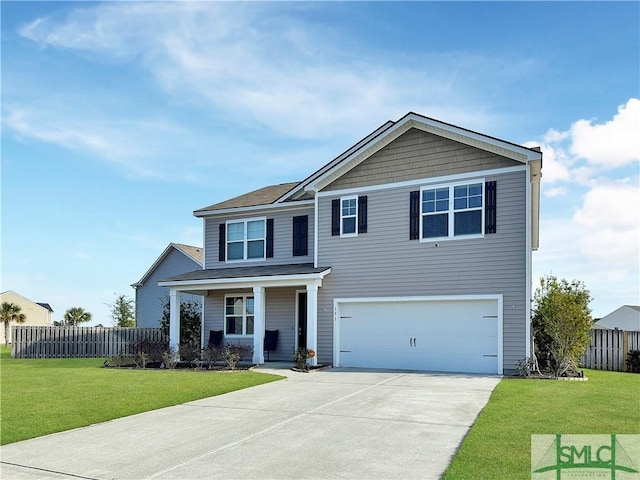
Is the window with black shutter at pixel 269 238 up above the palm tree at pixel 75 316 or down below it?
above

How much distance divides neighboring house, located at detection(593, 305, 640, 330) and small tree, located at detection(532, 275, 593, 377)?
2904 centimetres

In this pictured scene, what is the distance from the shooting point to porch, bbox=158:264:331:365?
1869 cm

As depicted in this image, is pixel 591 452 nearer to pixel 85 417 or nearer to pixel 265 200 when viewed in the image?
pixel 85 417

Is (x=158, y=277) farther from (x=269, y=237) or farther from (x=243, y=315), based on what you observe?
(x=269, y=237)

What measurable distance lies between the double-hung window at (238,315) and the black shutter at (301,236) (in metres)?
2.63

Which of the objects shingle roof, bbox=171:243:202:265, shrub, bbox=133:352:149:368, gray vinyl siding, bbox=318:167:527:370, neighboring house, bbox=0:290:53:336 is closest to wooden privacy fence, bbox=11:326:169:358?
shrub, bbox=133:352:149:368

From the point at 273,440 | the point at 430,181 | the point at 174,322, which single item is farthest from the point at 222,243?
the point at 273,440

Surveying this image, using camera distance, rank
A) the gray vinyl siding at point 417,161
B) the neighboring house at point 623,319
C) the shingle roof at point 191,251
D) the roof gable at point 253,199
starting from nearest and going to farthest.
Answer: the gray vinyl siding at point 417,161 < the roof gable at point 253,199 < the shingle roof at point 191,251 < the neighboring house at point 623,319

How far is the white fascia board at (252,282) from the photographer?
1848cm

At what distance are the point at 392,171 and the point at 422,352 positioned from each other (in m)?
5.59

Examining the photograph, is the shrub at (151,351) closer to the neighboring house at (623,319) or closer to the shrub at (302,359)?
the shrub at (302,359)

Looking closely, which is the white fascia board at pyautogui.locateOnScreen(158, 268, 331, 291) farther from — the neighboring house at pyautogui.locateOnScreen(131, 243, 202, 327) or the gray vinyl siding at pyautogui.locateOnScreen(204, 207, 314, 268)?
the neighboring house at pyautogui.locateOnScreen(131, 243, 202, 327)

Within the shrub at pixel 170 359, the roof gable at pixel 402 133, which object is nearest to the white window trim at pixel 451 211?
the roof gable at pixel 402 133

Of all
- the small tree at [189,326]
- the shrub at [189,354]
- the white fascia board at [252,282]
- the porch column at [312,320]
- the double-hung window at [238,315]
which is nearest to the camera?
the porch column at [312,320]
